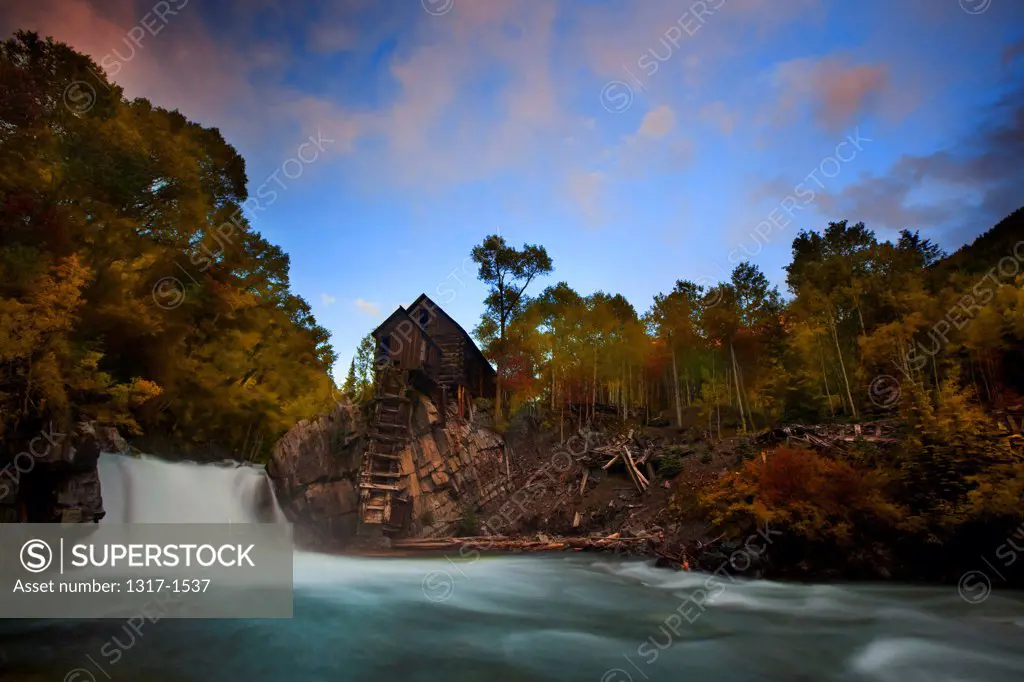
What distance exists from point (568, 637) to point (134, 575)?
40.8ft

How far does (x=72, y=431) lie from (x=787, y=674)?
53.8 feet

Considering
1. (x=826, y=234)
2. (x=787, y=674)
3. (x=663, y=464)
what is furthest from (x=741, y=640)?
(x=826, y=234)

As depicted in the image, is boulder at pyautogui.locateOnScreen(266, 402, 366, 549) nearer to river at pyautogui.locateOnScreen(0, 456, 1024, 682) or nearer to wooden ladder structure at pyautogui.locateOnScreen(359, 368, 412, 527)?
wooden ladder structure at pyautogui.locateOnScreen(359, 368, 412, 527)

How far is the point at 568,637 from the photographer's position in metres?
8.17

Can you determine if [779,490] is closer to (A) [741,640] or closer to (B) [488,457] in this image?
(A) [741,640]

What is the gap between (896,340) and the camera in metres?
20.1

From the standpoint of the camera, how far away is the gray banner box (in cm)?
962
